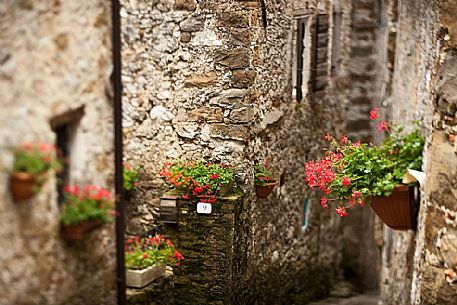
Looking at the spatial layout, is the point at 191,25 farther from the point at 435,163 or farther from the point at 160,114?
the point at 435,163

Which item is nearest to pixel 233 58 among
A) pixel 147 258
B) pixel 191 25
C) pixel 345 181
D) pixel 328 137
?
pixel 191 25

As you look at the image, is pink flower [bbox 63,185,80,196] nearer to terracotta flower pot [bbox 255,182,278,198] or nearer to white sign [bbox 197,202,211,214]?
white sign [bbox 197,202,211,214]

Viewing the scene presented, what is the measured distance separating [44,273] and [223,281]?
208 cm

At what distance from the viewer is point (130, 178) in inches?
187

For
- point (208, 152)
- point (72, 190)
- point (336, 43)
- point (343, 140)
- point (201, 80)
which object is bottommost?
point (72, 190)

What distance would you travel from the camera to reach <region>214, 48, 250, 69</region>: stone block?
5.04 meters

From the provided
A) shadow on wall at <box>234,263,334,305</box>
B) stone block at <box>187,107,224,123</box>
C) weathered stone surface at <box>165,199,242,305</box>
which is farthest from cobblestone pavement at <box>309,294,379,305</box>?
stone block at <box>187,107,224,123</box>

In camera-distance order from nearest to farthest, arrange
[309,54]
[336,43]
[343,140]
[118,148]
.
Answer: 1. [118,148]
2. [343,140]
3. [309,54]
4. [336,43]

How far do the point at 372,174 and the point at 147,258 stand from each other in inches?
77.0

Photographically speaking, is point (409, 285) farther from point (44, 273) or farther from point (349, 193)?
point (44, 273)

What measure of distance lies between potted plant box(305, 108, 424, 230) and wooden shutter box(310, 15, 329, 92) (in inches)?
38.9

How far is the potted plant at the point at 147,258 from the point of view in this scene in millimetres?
4312

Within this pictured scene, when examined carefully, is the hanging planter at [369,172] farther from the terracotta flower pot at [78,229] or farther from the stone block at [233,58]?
the terracotta flower pot at [78,229]

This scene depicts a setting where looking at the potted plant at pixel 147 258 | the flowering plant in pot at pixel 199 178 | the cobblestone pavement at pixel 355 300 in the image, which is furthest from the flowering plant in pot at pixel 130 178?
the cobblestone pavement at pixel 355 300
